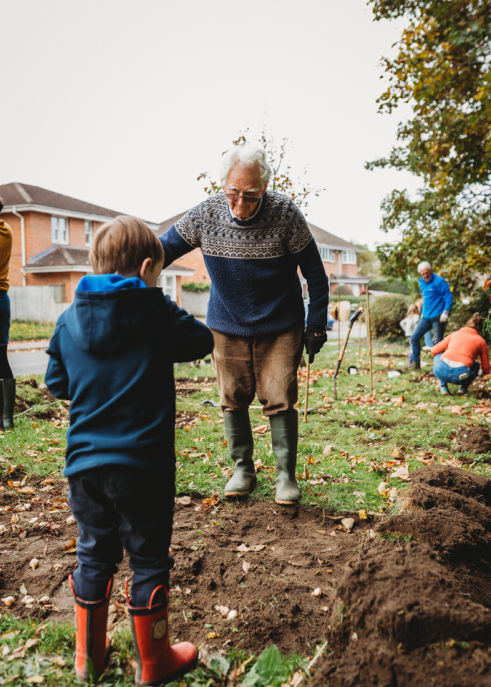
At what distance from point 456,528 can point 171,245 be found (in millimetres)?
2341

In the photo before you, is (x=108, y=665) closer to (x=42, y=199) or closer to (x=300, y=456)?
(x=300, y=456)

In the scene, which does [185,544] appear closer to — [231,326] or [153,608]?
[153,608]

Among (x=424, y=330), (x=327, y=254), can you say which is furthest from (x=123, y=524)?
(x=327, y=254)

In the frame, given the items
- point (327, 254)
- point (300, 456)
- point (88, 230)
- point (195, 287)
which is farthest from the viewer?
point (327, 254)

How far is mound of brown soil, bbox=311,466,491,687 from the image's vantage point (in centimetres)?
162

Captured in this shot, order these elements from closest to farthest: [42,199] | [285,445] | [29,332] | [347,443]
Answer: [285,445] → [347,443] → [29,332] → [42,199]

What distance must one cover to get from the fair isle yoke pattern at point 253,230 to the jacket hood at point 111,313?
1593 millimetres

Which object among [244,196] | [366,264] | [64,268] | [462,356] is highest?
[366,264]

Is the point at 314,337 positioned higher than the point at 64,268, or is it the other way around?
the point at 64,268

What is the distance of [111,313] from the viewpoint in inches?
69.9

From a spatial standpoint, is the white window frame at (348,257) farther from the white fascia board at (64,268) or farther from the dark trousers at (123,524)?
the dark trousers at (123,524)

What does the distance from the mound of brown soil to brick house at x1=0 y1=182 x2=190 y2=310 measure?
27.1 meters

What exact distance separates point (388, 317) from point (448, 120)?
10.6 m

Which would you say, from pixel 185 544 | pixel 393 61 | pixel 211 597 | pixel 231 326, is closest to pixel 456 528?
pixel 211 597
